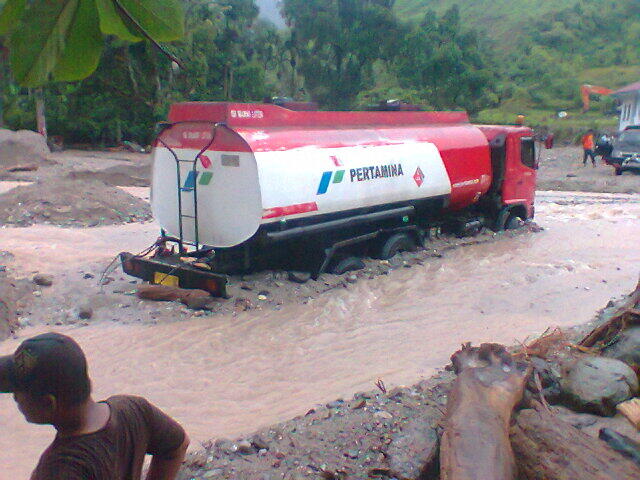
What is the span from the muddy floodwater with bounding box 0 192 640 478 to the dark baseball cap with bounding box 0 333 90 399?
3263 millimetres

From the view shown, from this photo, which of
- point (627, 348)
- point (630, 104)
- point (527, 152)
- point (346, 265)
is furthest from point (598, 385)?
point (630, 104)

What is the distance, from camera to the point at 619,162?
23266 millimetres

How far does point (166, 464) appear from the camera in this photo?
96.7 inches

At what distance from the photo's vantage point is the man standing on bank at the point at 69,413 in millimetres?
1848

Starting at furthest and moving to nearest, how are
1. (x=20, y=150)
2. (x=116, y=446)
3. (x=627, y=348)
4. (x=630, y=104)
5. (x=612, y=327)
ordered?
(x=630, y=104) → (x=20, y=150) → (x=612, y=327) → (x=627, y=348) → (x=116, y=446)

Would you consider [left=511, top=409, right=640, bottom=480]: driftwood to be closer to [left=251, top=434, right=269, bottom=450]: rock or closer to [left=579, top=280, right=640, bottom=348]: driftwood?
[left=251, top=434, right=269, bottom=450]: rock

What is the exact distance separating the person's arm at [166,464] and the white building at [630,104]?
35755 millimetres

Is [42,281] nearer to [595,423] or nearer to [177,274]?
[177,274]

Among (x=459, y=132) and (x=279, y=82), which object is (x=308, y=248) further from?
(x=279, y=82)

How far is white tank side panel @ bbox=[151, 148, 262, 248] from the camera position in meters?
7.99

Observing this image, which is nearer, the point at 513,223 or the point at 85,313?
the point at 85,313

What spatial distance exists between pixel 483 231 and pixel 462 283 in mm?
3411

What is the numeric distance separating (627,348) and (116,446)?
432 cm

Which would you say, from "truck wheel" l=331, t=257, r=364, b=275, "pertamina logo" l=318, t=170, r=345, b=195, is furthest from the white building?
"pertamina logo" l=318, t=170, r=345, b=195
